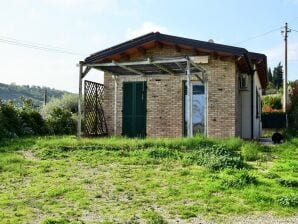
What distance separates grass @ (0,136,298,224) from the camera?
6453mm

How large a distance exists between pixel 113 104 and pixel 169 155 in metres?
6.61

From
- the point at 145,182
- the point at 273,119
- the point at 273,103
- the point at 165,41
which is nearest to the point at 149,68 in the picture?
the point at 165,41

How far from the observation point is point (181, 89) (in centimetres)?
1611

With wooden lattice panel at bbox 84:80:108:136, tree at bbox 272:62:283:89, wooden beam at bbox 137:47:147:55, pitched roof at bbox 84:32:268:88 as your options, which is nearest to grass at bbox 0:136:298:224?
wooden lattice panel at bbox 84:80:108:136

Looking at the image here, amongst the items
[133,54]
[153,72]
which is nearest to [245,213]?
[153,72]

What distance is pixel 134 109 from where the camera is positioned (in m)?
16.8

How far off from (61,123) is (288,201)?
1531 centimetres

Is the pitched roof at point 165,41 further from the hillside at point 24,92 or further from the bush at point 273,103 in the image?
the hillside at point 24,92

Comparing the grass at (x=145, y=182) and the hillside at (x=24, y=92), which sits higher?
the hillside at (x=24, y=92)

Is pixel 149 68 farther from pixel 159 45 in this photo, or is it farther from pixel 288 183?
pixel 288 183

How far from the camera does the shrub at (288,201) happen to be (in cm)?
673

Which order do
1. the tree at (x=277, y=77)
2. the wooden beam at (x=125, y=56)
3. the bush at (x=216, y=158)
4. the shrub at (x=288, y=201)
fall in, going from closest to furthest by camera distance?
1. the shrub at (x=288, y=201)
2. the bush at (x=216, y=158)
3. the wooden beam at (x=125, y=56)
4. the tree at (x=277, y=77)

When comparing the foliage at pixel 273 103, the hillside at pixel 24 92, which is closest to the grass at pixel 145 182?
the foliage at pixel 273 103

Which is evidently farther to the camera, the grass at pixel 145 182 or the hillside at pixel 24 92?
the hillside at pixel 24 92
